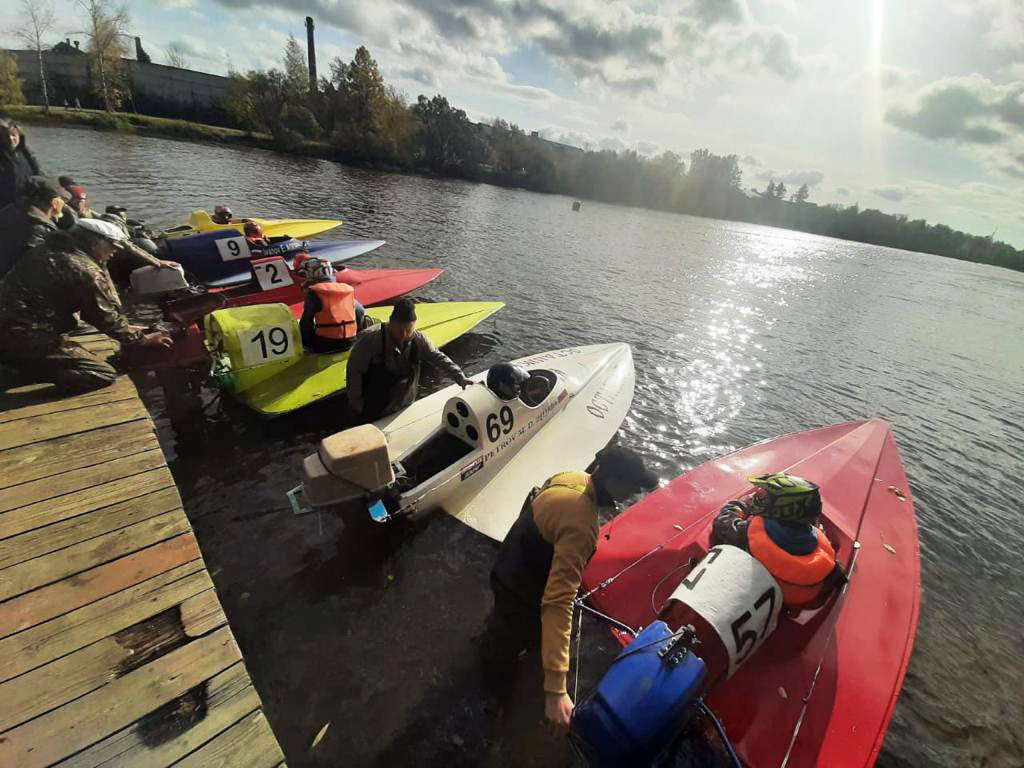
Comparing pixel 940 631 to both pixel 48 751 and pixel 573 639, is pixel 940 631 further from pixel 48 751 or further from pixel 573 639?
pixel 48 751

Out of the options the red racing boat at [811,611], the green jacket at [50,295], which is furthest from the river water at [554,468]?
the green jacket at [50,295]

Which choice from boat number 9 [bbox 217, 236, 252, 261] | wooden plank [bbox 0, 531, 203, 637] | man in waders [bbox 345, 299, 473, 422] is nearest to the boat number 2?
boat number 9 [bbox 217, 236, 252, 261]

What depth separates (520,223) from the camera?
32.3m

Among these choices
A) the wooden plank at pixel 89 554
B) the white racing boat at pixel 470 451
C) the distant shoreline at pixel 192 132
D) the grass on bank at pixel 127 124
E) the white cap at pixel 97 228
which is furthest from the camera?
the distant shoreline at pixel 192 132

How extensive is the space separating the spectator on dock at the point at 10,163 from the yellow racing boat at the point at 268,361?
13.7 feet

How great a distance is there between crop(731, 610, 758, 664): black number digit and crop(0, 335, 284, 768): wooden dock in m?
2.87

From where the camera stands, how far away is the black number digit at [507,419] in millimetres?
5809

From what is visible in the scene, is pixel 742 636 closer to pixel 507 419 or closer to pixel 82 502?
pixel 507 419

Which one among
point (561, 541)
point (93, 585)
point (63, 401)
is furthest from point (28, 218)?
point (561, 541)

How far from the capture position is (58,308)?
15.6 feet

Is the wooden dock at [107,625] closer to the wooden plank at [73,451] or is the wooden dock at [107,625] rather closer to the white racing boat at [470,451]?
the wooden plank at [73,451]

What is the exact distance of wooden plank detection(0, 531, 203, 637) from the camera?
2891 millimetres

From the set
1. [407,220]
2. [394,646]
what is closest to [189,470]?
[394,646]

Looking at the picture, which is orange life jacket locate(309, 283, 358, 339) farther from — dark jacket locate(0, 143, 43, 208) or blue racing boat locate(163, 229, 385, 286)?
blue racing boat locate(163, 229, 385, 286)
